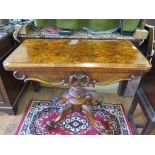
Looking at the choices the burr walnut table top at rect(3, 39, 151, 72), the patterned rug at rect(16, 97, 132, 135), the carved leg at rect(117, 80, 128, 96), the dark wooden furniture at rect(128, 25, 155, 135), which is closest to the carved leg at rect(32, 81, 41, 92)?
the patterned rug at rect(16, 97, 132, 135)

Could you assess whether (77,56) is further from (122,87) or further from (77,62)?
(122,87)

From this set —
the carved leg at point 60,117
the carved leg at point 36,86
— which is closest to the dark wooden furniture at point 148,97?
the carved leg at point 60,117

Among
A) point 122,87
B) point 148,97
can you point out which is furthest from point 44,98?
point 148,97

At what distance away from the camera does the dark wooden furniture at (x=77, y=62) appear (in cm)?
85

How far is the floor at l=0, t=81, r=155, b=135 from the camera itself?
4.72 feet

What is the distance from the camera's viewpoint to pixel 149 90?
1.12 m

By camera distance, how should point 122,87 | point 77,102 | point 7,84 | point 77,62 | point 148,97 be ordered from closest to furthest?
point 77,62 → point 148,97 → point 77,102 → point 7,84 → point 122,87

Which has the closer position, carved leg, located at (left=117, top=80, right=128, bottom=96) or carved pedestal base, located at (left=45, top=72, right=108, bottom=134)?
carved pedestal base, located at (left=45, top=72, right=108, bottom=134)

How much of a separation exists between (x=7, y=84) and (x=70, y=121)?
675 mm

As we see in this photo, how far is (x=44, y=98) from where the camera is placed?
5.85ft

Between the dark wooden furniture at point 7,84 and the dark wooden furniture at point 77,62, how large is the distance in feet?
1.09

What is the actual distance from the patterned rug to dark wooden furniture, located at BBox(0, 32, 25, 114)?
0.17 meters

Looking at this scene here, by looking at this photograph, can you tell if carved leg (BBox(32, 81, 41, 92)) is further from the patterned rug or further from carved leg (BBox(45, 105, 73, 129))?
carved leg (BBox(45, 105, 73, 129))
